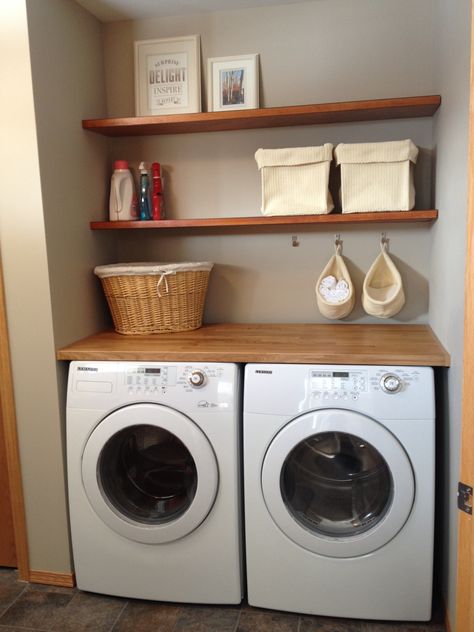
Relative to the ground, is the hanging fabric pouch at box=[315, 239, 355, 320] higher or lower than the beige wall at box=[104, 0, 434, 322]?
lower

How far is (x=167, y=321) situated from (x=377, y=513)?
1.05m

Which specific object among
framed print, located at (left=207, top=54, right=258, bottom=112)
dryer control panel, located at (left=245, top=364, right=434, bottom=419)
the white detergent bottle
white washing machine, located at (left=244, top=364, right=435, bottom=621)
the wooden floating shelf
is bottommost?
white washing machine, located at (left=244, top=364, right=435, bottom=621)

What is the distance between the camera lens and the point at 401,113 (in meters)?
2.17

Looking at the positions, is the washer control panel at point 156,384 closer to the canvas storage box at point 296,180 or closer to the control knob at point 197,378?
the control knob at point 197,378

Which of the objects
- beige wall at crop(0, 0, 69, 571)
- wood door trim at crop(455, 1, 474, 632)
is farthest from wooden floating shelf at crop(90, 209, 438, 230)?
wood door trim at crop(455, 1, 474, 632)

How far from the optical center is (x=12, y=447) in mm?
2133

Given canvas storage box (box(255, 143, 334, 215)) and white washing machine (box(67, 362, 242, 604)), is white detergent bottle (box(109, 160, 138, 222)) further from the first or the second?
white washing machine (box(67, 362, 242, 604))

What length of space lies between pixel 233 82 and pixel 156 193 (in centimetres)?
56

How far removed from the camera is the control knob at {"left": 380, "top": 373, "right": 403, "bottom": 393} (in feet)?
5.83

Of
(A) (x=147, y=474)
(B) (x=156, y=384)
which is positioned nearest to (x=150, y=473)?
(A) (x=147, y=474)

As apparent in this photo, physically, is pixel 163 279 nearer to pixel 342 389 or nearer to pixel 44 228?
pixel 44 228

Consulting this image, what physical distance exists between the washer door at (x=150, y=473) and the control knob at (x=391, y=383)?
614mm

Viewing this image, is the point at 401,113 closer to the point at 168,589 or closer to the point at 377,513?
the point at 377,513

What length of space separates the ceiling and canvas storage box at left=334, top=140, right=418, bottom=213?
2.39 ft
